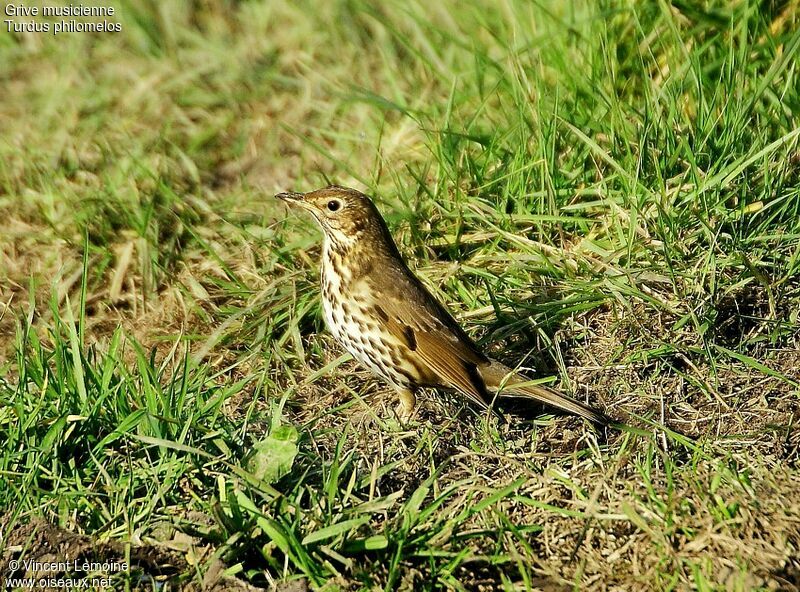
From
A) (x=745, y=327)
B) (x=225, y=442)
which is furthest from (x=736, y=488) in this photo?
(x=225, y=442)

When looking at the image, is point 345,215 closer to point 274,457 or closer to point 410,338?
point 410,338

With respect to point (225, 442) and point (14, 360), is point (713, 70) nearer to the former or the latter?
point (225, 442)

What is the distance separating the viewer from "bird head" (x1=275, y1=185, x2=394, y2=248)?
4.90 metres

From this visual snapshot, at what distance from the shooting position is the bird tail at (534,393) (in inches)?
176

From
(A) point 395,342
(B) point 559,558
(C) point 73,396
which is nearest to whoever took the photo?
(B) point 559,558

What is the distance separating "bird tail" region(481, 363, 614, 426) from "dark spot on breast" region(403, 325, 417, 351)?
1.07ft

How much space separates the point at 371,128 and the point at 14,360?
2584 millimetres

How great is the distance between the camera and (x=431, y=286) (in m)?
5.45

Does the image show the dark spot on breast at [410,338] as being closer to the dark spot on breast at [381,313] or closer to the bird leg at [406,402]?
the dark spot on breast at [381,313]

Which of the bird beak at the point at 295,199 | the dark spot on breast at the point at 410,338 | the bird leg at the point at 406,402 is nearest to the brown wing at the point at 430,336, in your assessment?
the dark spot on breast at the point at 410,338

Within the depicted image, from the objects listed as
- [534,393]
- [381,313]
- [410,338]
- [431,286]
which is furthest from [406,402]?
[431,286]

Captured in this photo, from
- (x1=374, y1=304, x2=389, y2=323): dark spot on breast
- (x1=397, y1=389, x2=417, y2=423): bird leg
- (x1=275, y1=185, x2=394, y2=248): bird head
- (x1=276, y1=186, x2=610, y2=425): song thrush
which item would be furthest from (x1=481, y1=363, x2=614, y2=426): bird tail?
(x1=275, y1=185, x2=394, y2=248): bird head

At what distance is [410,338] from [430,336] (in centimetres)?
9

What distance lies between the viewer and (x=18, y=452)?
402 centimetres
